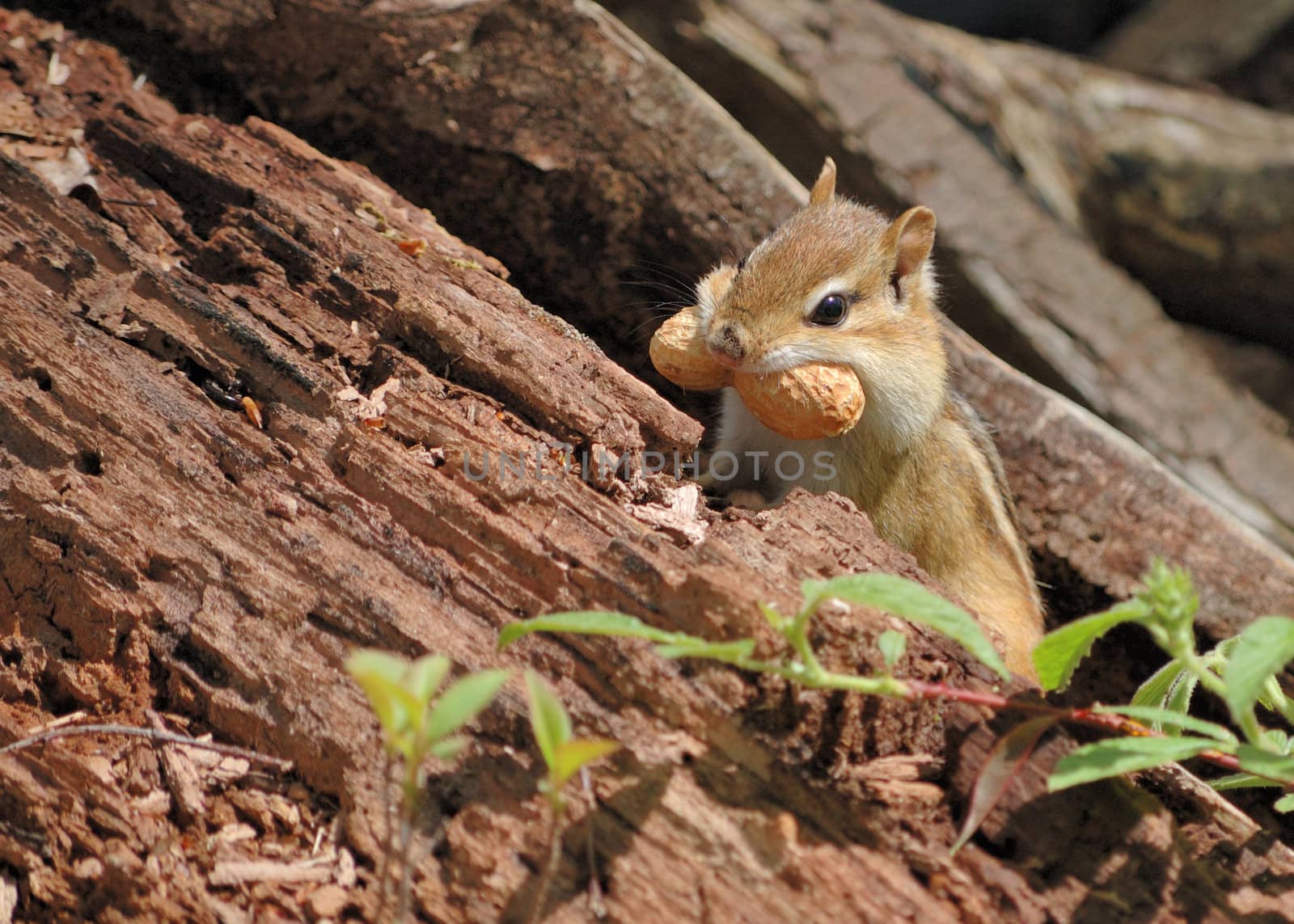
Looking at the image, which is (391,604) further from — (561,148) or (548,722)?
(561,148)

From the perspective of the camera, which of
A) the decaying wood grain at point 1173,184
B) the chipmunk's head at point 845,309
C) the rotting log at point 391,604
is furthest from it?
the decaying wood grain at point 1173,184

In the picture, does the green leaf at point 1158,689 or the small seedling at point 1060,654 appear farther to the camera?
the green leaf at point 1158,689

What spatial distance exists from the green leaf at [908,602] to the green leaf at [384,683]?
2.17 ft

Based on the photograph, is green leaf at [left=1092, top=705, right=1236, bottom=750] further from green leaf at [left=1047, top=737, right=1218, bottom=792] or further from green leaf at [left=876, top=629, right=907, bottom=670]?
green leaf at [left=876, top=629, right=907, bottom=670]

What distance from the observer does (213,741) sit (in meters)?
2.18

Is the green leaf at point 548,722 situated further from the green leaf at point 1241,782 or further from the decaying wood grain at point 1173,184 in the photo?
the decaying wood grain at point 1173,184

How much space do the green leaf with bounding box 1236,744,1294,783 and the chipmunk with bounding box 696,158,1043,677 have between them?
4.97 feet

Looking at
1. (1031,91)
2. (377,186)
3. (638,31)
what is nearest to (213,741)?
(377,186)

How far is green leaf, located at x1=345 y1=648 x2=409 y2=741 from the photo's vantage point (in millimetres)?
1399

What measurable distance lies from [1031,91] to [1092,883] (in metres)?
5.60

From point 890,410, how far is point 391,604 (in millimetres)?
1800

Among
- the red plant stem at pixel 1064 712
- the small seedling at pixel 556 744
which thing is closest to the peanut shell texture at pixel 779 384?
the red plant stem at pixel 1064 712

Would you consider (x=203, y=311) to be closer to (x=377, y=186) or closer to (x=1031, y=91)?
(x=377, y=186)

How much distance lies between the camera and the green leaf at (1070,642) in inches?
68.7
